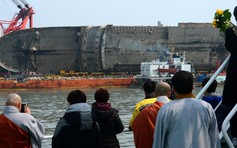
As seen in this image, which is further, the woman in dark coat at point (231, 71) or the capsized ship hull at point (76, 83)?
the capsized ship hull at point (76, 83)

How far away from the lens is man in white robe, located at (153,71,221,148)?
3.61 metres

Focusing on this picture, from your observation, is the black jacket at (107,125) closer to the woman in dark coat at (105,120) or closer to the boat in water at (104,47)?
the woman in dark coat at (105,120)

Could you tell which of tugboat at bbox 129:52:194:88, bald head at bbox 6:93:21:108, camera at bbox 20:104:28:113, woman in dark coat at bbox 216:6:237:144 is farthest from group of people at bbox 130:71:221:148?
tugboat at bbox 129:52:194:88

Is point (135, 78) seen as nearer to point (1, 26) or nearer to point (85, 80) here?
point (85, 80)

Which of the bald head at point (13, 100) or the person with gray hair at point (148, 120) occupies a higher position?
the bald head at point (13, 100)

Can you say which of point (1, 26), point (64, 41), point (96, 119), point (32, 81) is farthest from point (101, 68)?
point (96, 119)

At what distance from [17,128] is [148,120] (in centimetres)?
139

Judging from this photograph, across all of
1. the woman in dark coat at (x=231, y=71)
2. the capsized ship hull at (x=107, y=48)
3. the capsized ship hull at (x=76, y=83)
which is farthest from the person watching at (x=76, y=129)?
the capsized ship hull at (x=107, y=48)

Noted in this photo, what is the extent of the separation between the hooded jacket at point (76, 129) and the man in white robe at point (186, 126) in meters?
1.52

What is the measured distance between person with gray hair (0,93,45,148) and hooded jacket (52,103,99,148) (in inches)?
8.4

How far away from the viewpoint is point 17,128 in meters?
4.96

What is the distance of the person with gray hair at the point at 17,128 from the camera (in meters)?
4.96

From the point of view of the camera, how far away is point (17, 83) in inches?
2470

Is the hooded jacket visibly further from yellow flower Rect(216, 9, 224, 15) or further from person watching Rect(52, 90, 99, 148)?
yellow flower Rect(216, 9, 224, 15)
